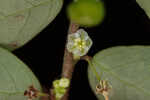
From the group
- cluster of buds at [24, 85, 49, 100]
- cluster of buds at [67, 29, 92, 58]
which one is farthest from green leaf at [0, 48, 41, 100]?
cluster of buds at [67, 29, 92, 58]

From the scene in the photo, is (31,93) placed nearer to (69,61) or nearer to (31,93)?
(31,93)

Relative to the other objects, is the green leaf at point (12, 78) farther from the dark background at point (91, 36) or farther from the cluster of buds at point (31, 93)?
the dark background at point (91, 36)

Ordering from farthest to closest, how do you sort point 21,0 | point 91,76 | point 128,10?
point 128,10 → point 91,76 → point 21,0

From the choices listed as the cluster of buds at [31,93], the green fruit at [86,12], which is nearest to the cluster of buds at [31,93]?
the cluster of buds at [31,93]

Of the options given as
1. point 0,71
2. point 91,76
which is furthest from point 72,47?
point 0,71

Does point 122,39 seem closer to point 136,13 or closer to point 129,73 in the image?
point 136,13

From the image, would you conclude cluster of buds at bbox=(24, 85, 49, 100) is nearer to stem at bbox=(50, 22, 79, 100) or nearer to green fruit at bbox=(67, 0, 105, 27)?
stem at bbox=(50, 22, 79, 100)
